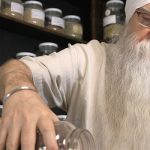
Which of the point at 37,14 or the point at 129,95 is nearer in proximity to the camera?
the point at 129,95

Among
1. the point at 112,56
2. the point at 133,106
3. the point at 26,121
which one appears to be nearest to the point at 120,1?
the point at 112,56

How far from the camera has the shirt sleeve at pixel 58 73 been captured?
752 millimetres

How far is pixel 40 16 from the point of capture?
149 centimetres

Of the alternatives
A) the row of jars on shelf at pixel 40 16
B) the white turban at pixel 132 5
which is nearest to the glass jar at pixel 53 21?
the row of jars on shelf at pixel 40 16

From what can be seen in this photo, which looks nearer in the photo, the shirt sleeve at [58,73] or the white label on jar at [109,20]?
the shirt sleeve at [58,73]

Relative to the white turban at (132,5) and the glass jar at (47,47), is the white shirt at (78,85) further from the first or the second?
the glass jar at (47,47)

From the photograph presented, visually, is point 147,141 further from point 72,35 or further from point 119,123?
point 72,35

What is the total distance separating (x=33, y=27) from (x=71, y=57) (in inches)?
26.2

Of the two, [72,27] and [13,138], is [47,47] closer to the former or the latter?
[72,27]

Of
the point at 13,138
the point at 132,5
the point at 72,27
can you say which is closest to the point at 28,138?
the point at 13,138

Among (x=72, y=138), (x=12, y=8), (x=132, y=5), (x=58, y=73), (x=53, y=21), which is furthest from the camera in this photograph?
(x=53, y=21)

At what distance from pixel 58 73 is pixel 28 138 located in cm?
40

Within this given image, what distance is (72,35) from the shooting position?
1.58 m

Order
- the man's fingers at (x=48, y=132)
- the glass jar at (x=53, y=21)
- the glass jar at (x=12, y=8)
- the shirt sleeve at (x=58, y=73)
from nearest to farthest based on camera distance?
1. the man's fingers at (x=48, y=132)
2. the shirt sleeve at (x=58, y=73)
3. the glass jar at (x=12, y=8)
4. the glass jar at (x=53, y=21)
